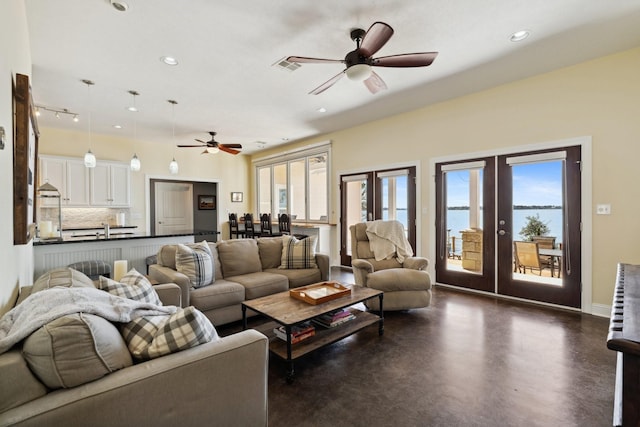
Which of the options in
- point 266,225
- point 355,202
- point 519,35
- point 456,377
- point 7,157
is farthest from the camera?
point 266,225

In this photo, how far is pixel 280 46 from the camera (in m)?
2.96

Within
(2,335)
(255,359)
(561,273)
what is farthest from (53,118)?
(561,273)

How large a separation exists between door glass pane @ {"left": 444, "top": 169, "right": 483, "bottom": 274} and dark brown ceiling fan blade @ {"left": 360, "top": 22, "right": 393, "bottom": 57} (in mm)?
2682

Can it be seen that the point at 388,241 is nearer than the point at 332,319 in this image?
No

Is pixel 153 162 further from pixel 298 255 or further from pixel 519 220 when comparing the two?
pixel 519 220

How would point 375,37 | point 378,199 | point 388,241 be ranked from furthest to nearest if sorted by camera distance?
1. point 378,199
2. point 388,241
3. point 375,37

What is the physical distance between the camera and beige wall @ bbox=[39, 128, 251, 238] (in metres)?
5.96

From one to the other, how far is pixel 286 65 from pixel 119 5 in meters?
1.58

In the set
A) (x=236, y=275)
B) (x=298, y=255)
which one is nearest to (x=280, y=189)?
(x=298, y=255)

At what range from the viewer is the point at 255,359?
135 cm

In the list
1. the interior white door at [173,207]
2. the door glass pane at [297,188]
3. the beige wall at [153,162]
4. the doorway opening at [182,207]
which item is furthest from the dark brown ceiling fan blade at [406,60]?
the interior white door at [173,207]

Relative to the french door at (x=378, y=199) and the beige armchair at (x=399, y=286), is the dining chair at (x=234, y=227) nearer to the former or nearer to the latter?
the french door at (x=378, y=199)

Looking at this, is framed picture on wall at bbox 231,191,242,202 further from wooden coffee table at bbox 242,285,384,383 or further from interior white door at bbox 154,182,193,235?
wooden coffee table at bbox 242,285,384,383

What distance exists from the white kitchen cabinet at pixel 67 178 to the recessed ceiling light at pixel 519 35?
743 centimetres
